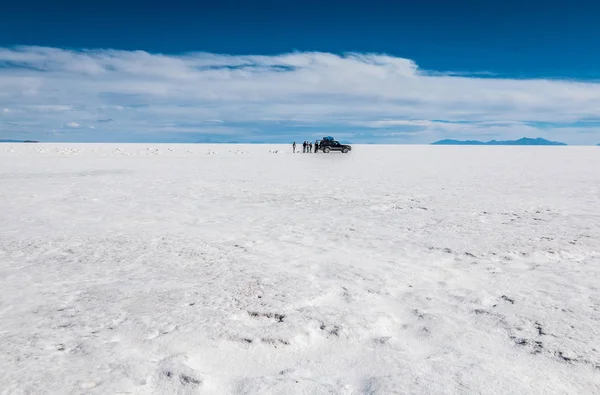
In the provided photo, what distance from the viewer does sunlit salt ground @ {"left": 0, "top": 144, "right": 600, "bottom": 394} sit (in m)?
3.43

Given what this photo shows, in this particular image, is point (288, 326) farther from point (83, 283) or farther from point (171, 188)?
point (171, 188)

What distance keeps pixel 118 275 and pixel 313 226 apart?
13.7ft

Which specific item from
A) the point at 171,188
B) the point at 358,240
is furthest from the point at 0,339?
the point at 171,188

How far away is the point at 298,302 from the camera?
4992mm

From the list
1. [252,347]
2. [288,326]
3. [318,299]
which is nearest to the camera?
[252,347]

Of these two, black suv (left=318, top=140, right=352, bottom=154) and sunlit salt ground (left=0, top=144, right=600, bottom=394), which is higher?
sunlit salt ground (left=0, top=144, right=600, bottom=394)

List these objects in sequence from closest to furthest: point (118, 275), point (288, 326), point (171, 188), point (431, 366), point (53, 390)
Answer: point (53, 390)
point (431, 366)
point (288, 326)
point (118, 275)
point (171, 188)

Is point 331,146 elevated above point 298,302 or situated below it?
below

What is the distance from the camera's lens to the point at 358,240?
8.09 m

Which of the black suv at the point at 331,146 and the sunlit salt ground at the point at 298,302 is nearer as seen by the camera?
the sunlit salt ground at the point at 298,302

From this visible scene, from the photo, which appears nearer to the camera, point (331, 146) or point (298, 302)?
point (298, 302)

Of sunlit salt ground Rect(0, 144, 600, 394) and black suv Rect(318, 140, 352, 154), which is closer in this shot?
sunlit salt ground Rect(0, 144, 600, 394)

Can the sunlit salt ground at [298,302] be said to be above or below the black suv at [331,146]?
above

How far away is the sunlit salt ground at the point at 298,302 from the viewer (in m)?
3.43
